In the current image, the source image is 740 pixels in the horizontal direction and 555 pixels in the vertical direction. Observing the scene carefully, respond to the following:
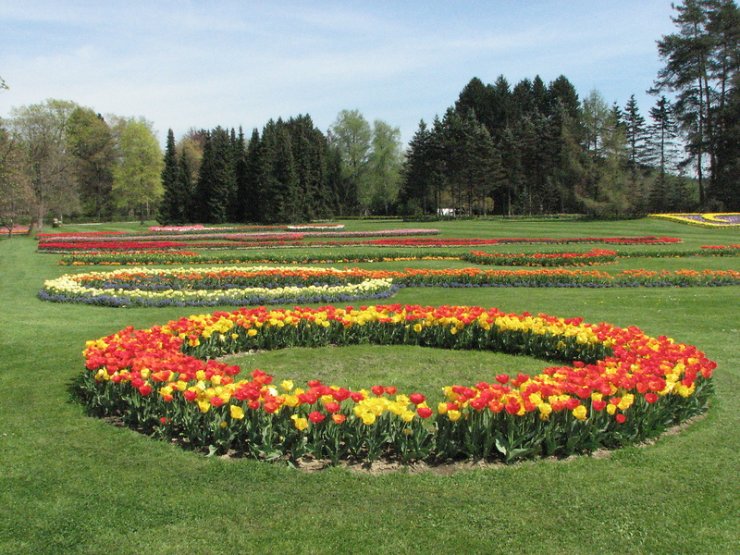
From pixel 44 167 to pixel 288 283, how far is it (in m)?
43.1

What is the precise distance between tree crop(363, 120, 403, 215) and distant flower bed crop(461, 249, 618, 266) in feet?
170

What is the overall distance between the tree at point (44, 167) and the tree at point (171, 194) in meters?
7.89

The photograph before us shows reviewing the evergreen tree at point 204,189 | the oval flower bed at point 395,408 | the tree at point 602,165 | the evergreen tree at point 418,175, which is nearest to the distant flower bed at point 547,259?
the oval flower bed at point 395,408

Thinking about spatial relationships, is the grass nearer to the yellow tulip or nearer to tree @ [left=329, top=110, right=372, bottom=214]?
the yellow tulip

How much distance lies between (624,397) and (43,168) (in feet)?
175

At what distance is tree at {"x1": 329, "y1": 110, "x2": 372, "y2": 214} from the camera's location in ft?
245

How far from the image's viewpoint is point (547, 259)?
64.4 ft

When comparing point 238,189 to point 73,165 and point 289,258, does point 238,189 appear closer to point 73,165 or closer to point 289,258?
point 73,165

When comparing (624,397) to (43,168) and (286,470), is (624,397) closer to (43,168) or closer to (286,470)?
(286,470)

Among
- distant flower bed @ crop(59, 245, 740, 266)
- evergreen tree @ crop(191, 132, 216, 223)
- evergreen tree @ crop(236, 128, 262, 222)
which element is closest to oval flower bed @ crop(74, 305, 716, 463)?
distant flower bed @ crop(59, 245, 740, 266)

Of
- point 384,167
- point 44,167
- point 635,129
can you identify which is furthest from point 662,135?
point 44,167

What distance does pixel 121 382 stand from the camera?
5570 millimetres

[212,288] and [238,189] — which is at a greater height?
[238,189]

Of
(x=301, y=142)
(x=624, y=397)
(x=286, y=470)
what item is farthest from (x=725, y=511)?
(x=301, y=142)
